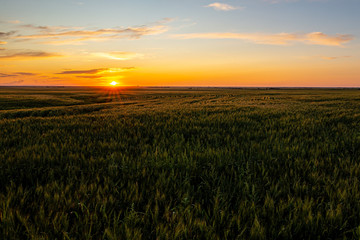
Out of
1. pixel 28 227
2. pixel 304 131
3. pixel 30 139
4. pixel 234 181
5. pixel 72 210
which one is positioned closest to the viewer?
pixel 28 227

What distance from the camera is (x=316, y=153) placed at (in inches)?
141

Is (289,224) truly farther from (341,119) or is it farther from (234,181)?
(341,119)

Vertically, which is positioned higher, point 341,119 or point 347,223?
point 341,119

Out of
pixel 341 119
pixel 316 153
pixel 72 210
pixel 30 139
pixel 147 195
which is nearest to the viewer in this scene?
pixel 72 210

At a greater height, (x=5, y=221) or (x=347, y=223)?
(x=5, y=221)

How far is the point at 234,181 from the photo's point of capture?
259cm

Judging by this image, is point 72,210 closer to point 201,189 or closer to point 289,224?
point 201,189

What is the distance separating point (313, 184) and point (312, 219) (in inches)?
39.1

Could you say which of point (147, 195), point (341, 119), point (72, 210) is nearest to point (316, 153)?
point (147, 195)

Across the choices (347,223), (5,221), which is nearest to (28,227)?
(5,221)

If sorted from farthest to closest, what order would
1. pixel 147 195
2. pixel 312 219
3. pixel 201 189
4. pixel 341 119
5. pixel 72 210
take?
pixel 341 119
pixel 201 189
pixel 147 195
pixel 72 210
pixel 312 219

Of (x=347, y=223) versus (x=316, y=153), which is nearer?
(x=347, y=223)

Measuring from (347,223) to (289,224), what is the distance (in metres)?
0.65

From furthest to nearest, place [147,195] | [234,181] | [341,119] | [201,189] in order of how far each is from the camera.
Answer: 1. [341,119]
2. [234,181]
3. [201,189]
4. [147,195]
